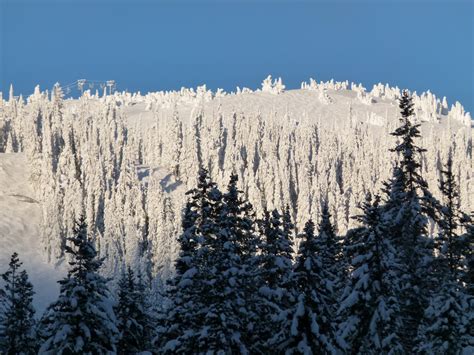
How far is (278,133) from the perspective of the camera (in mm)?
169875

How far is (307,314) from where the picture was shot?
1027 inches

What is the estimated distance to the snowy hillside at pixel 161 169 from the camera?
387 feet

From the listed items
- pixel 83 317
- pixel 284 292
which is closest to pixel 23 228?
pixel 83 317

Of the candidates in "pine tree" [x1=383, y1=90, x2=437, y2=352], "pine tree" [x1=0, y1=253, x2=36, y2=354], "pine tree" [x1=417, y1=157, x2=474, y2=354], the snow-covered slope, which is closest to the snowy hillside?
the snow-covered slope

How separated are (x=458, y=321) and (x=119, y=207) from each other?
317ft

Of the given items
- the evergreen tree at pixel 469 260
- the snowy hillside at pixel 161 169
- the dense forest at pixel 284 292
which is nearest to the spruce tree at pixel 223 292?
the dense forest at pixel 284 292

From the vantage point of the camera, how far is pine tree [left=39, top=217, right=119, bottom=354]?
25.0 metres

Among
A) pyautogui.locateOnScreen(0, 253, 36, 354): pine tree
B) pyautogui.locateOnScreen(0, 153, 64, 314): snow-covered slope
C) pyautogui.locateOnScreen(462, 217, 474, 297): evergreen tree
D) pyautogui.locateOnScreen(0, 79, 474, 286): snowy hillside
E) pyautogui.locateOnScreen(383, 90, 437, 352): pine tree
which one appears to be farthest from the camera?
pyautogui.locateOnScreen(0, 79, 474, 286): snowy hillside

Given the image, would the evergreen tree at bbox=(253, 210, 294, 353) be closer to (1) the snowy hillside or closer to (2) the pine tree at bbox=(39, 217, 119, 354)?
(2) the pine tree at bbox=(39, 217, 119, 354)

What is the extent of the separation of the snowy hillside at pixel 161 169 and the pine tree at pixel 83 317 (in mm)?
80416

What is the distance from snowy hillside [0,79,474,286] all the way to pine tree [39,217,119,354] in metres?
80.4

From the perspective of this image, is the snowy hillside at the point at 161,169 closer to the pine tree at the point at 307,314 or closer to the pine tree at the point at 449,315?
the pine tree at the point at 449,315

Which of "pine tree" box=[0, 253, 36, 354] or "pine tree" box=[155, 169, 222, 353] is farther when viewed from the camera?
"pine tree" box=[0, 253, 36, 354]

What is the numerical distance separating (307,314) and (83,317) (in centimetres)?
862
